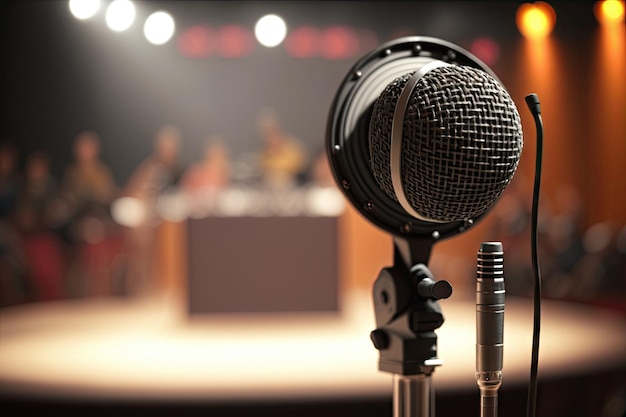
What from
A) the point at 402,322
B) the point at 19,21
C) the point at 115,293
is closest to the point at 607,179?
the point at 115,293

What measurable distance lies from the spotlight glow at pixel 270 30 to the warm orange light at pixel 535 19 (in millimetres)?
2326

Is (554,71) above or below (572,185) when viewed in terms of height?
above

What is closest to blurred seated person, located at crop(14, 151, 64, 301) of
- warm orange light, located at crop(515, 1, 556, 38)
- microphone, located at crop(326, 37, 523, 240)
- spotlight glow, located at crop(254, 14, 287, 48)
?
spotlight glow, located at crop(254, 14, 287, 48)

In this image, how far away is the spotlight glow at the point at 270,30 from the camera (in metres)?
8.27

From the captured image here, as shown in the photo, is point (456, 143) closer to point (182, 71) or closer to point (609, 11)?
point (609, 11)

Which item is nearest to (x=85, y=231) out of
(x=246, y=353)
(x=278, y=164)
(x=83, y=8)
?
(x=83, y=8)

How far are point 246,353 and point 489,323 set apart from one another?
3249 millimetres

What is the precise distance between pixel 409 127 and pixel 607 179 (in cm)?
785

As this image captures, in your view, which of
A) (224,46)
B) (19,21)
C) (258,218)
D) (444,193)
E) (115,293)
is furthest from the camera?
(224,46)

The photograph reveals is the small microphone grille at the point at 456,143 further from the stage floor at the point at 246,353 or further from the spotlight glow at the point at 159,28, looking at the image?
the spotlight glow at the point at 159,28

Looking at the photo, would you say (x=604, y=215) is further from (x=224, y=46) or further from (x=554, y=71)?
(x=224, y=46)

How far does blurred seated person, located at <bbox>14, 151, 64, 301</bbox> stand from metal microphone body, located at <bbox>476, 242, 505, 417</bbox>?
6.82 meters

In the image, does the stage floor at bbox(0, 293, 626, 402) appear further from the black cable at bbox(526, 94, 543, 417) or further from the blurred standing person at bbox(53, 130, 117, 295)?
the black cable at bbox(526, 94, 543, 417)

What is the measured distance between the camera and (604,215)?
7875 mm
